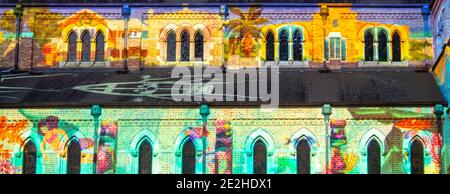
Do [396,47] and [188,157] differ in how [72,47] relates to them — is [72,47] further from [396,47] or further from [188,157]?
[396,47]

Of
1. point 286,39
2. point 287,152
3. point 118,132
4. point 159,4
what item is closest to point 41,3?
point 159,4

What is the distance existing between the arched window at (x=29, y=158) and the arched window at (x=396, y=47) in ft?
46.4

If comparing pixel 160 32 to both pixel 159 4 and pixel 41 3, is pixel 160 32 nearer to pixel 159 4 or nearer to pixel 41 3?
pixel 159 4

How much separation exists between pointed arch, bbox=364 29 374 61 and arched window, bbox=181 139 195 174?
8.34m

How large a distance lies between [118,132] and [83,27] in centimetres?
631

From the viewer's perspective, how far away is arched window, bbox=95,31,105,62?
105 ft

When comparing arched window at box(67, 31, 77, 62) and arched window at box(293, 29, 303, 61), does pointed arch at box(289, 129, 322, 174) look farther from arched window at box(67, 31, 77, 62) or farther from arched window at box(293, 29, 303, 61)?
arched window at box(67, 31, 77, 62)

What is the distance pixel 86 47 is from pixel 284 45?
7.89 meters

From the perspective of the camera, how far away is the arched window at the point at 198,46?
31.8m

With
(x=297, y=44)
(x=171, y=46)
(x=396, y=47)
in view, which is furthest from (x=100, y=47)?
(x=396, y=47)

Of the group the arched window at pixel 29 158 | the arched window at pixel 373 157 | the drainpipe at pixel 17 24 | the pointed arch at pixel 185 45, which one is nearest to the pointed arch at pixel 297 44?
the pointed arch at pixel 185 45

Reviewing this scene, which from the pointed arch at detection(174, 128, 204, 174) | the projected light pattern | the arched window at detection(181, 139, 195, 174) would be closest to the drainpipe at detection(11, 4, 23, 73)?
the projected light pattern

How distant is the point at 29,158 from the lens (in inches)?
1103

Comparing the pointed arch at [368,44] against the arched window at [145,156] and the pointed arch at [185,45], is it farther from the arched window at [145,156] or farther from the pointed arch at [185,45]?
the arched window at [145,156]
